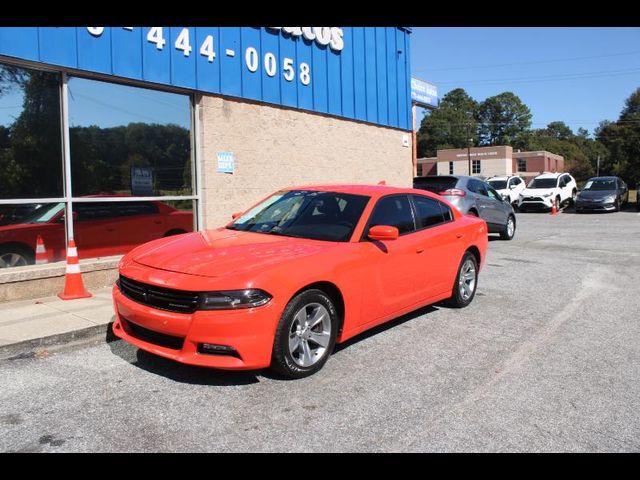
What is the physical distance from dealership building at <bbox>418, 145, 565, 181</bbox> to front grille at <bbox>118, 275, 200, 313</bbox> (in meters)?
71.8

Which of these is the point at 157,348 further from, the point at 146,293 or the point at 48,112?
the point at 48,112

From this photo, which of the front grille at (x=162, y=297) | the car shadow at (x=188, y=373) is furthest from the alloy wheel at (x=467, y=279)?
the front grille at (x=162, y=297)

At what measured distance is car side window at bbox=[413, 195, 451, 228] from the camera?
595cm

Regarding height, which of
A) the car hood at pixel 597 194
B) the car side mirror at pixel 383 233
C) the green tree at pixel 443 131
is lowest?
the car side mirror at pixel 383 233

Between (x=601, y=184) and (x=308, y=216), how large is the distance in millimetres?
23106

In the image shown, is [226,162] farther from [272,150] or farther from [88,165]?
[88,165]

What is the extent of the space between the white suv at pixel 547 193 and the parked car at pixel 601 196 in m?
1.07

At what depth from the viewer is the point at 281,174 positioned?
10.6 metres

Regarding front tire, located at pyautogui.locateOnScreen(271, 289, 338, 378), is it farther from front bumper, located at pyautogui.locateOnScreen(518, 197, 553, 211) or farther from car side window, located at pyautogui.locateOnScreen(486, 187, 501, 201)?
front bumper, located at pyautogui.locateOnScreen(518, 197, 553, 211)

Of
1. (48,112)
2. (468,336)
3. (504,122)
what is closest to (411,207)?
(468,336)

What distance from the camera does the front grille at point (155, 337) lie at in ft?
13.2

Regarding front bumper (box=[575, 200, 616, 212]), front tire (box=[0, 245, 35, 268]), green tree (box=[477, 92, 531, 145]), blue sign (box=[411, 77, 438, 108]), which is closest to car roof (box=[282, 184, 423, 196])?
front tire (box=[0, 245, 35, 268])

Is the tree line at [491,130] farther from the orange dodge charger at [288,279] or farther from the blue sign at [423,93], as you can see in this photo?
the orange dodge charger at [288,279]
